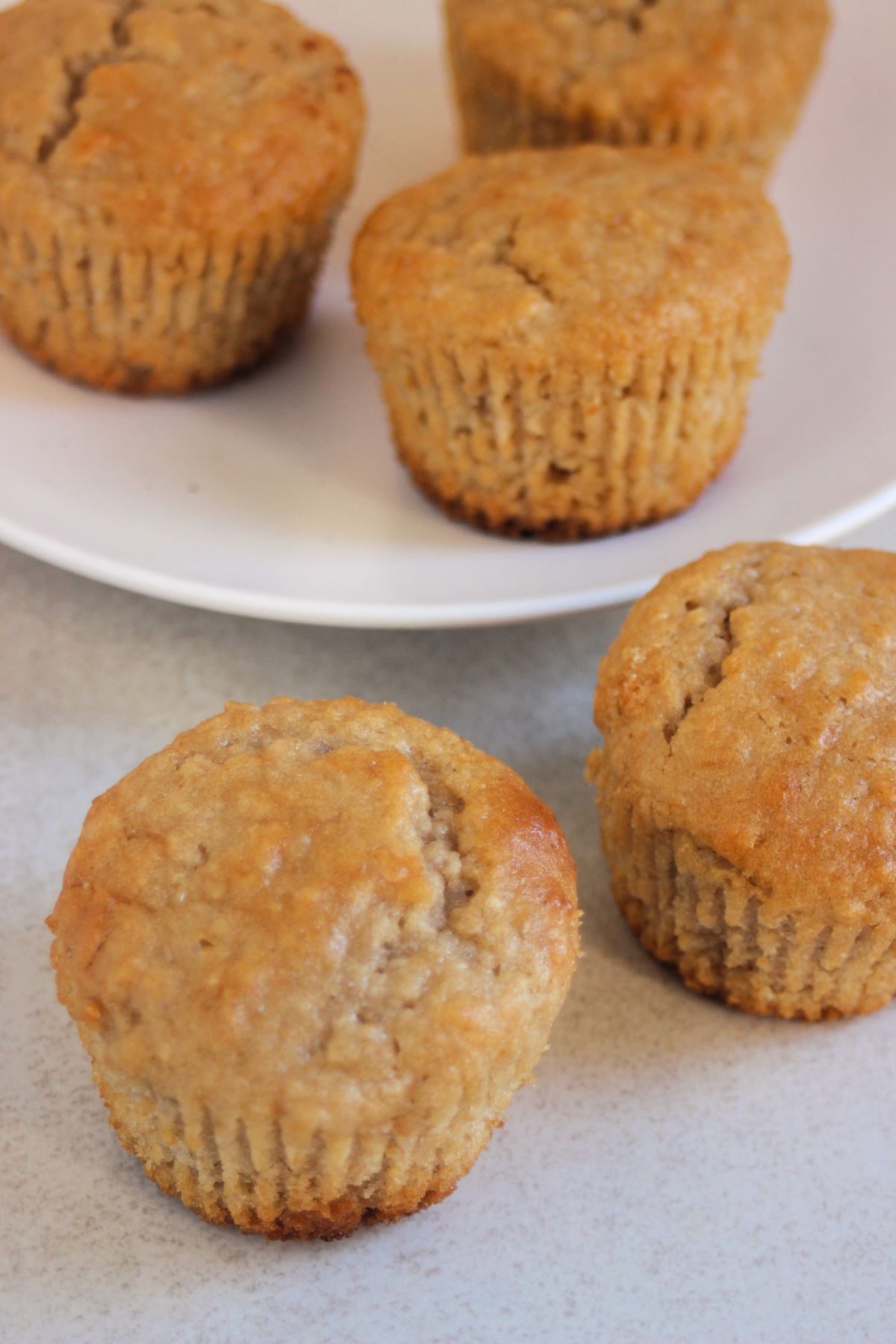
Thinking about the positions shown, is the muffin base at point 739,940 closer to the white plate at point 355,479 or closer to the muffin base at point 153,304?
the white plate at point 355,479

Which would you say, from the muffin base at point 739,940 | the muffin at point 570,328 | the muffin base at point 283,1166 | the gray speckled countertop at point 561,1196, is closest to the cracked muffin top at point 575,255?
the muffin at point 570,328

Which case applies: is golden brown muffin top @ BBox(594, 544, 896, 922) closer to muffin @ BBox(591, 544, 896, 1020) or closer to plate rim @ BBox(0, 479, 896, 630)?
muffin @ BBox(591, 544, 896, 1020)

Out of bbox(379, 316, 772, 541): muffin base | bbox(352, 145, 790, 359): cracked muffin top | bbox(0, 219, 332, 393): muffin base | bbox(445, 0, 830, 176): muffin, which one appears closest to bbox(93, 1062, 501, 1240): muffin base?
bbox(379, 316, 772, 541): muffin base

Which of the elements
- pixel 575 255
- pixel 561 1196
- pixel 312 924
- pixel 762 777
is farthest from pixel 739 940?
pixel 575 255

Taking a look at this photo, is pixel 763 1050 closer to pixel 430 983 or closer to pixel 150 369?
pixel 430 983

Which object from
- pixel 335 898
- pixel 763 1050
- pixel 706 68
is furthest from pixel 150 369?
pixel 763 1050
